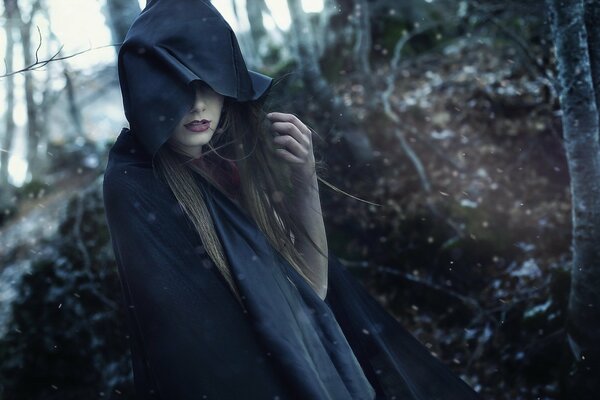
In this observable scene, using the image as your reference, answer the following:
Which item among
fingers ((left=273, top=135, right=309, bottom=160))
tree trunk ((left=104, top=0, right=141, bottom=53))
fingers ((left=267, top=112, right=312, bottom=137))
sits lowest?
fingers ((left=273, top=135, right=309, bottom=160))

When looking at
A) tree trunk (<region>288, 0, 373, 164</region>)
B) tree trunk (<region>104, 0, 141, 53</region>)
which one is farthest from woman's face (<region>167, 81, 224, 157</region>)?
tree trunk (<region>288, 0, 373, 164</region>)

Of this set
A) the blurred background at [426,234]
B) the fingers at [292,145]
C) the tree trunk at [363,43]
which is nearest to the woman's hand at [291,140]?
the fingers at [292,145]

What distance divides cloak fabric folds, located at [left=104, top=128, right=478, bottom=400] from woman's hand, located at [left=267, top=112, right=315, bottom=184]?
1.19ft

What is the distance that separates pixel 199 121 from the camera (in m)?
2.14

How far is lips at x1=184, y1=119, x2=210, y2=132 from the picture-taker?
2137 millimetres

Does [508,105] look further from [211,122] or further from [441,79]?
[211,122]

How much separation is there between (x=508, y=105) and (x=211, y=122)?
17.3 ft

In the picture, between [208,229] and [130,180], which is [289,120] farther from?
[130,180]

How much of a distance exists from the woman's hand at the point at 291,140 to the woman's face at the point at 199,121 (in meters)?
0.28

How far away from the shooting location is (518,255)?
16.7 feet

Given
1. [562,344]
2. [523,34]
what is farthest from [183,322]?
[523,34]

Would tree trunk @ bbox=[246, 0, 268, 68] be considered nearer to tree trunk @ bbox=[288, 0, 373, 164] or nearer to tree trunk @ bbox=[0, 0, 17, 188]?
tree trunk @ bbox=[0, 0, 17, 188]

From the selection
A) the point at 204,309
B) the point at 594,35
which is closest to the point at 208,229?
the point at 204,309

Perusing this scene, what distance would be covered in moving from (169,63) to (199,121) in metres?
0.27
